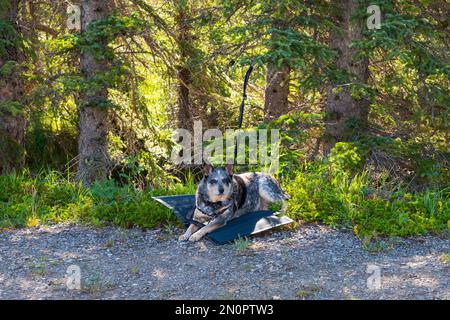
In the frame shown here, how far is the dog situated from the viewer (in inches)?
321

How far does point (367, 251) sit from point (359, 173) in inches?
107

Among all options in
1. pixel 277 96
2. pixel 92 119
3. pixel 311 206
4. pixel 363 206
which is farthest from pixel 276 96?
pixel 363 206

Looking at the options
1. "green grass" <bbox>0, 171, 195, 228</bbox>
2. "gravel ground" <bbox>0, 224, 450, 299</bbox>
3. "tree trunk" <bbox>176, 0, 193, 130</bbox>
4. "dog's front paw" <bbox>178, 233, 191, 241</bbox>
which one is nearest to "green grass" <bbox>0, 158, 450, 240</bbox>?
"green grass" <bbox>0, 171, 195, 228</bbox>

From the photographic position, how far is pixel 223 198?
8.27m

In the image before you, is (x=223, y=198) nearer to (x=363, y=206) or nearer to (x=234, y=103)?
(x=363, y=206)

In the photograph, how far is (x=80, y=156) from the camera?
1198 centimetres

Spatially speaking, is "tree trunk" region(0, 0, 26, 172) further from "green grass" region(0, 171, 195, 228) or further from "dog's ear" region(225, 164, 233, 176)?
"dog's ear" region(225, 164, 233, 176)

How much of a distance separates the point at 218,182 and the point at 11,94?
19.6ft

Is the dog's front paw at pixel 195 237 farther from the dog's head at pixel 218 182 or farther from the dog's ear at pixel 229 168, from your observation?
the dog's ear at pixel 229 168

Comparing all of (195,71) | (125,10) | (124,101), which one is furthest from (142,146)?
(125,10)

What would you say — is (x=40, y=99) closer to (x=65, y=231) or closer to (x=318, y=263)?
(x=65, y=231)

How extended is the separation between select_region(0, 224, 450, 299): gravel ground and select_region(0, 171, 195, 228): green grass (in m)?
0.24

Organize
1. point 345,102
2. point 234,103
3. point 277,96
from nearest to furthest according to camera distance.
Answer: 1. point 345,102
2. point 234,103
3. point 277,96

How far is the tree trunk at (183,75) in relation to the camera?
41.8ft
